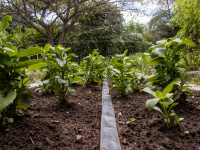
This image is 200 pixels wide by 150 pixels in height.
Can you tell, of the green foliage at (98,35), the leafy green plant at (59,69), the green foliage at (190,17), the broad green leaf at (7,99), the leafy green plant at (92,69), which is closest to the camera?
the broad green leaf at (7,99)

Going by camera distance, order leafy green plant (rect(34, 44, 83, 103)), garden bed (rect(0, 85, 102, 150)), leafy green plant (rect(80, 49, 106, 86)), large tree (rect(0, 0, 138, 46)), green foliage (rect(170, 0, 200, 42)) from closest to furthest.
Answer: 1. garden bed (rect(0, 85, 102, 150))
2. leafy green plant (rect(34, 44, 83, 103))
3. green foliage (rect(170, 0, 200, 42))
4. leafy green plant (rect(80, 49, 106, 86))
5. large tree (rect(0, 0, 138, 46))

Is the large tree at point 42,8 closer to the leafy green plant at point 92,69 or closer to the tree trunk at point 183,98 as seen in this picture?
the leafy green plant at point 92,69

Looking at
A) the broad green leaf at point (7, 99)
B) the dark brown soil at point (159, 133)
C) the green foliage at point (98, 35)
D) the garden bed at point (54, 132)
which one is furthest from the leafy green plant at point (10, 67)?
the green foliage at point (98, 35)

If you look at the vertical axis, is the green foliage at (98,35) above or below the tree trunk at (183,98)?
above

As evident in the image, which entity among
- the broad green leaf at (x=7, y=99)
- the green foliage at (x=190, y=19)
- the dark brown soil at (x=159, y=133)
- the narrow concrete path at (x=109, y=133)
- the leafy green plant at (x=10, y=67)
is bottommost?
the narrow concrete path at (x=109, y=133)

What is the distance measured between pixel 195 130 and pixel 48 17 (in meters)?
7.24

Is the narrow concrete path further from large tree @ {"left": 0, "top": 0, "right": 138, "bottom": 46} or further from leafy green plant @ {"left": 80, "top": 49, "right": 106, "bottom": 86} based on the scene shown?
large tree @ {"left": 0, "top": 0, "right": 138, "bottom": 46}

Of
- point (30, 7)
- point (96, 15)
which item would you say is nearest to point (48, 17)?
point (30, 7)

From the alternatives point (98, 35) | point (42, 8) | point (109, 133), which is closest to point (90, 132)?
point (109, 133)

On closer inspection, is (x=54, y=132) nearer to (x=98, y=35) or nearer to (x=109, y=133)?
(x=109, y=133)

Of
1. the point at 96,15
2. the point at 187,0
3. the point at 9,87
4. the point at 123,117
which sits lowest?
the point at 123,117

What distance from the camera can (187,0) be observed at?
75.0 inches

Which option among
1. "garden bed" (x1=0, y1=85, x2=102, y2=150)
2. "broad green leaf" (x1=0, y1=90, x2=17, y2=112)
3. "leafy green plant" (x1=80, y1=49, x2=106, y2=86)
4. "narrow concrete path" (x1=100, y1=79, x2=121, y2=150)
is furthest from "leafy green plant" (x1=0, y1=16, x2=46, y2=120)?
"leafy green plant" (x1=80, y1=49, x2=106, y2=86)

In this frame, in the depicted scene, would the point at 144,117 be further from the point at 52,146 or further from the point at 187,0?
the point at 187,0
